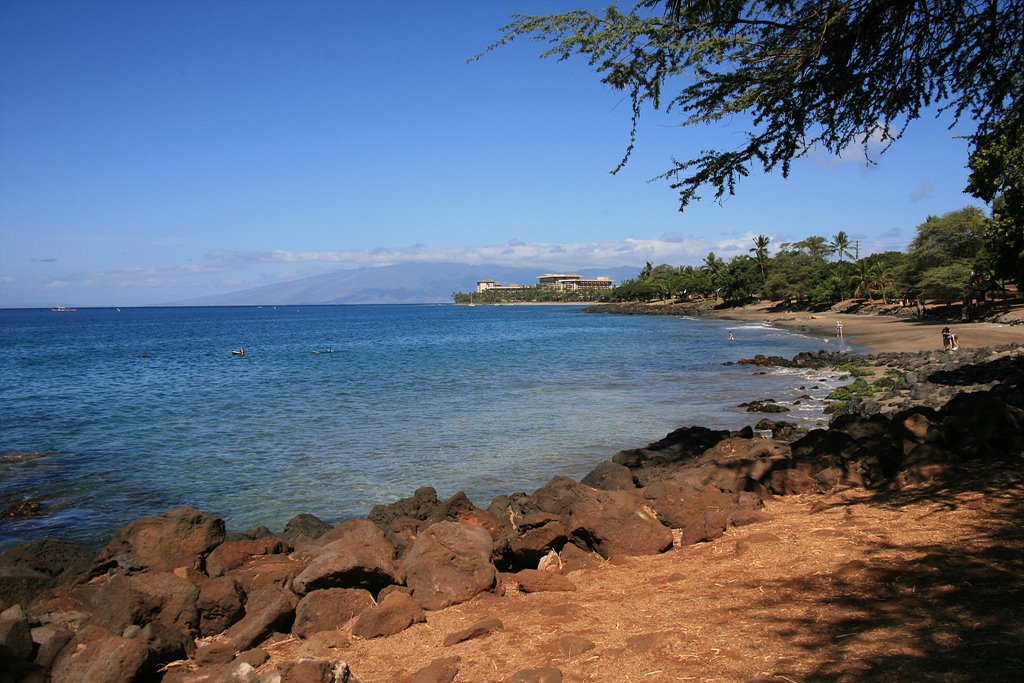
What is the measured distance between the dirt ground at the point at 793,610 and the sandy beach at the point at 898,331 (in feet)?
121

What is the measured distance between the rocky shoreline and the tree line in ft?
69.4

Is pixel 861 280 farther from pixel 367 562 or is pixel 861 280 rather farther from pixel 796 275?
pixel 367 562

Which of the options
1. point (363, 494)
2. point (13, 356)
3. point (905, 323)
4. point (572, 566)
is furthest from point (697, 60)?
point (13, 356)

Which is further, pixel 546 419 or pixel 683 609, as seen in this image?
pixel 546 419

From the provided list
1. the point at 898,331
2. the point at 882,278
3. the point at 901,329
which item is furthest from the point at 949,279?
the point at 882,278

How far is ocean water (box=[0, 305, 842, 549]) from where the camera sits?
15500 millimetres

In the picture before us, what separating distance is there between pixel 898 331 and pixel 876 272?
32040 mm

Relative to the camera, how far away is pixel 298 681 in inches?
200

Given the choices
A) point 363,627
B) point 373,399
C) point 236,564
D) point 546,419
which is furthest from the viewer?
point 373,399

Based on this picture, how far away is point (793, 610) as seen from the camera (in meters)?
5.75

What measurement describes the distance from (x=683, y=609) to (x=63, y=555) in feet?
28.3

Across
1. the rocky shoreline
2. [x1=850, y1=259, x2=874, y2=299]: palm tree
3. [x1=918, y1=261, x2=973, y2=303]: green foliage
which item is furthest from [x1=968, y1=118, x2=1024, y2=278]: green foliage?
[x1=850, y1=259, x2=874, y2=299]: palm tree

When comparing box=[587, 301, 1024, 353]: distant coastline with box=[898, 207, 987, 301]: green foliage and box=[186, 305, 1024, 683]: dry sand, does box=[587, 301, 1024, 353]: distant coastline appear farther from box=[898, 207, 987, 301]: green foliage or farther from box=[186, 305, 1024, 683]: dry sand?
box=[186, 305, 1024, 683]: dry sand

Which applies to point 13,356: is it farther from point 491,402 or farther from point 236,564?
point 236,564
